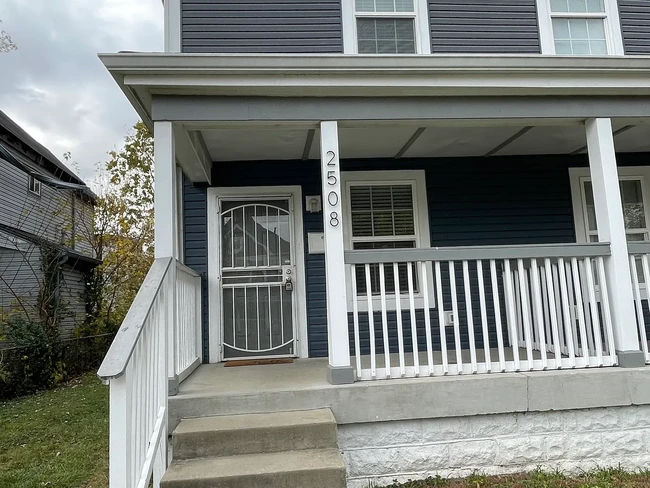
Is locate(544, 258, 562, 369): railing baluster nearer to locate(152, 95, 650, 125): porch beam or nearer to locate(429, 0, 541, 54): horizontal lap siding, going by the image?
locate(152, 95, 650, 125): porch beam

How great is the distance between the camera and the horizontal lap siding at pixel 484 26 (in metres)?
4.67

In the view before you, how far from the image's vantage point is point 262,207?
4.95 metres

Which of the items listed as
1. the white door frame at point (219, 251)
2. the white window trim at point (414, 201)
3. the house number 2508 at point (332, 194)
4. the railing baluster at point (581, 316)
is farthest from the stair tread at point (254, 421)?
the white window trim at point (414, 201)

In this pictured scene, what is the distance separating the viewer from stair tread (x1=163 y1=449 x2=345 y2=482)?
97.5 inches

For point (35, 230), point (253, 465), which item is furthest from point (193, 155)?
point (35, 230)

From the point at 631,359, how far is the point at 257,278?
3.33 m

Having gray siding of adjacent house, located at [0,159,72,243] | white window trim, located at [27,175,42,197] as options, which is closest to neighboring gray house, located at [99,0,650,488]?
gray siding of adjacent house, located at [0,159,72,243]

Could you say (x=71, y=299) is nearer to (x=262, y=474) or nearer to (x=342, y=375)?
(x=342, y=375)

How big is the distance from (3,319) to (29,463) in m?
4.00

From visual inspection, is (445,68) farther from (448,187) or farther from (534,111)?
(448,187)

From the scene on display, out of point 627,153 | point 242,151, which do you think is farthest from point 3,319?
point 627,153

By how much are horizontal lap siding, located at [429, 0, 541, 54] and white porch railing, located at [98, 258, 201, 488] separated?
3.48 meters

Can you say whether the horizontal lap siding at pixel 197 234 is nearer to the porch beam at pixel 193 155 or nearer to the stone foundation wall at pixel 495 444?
the porch beam at pixel 193 155

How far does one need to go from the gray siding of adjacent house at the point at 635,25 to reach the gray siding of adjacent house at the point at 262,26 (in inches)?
120
